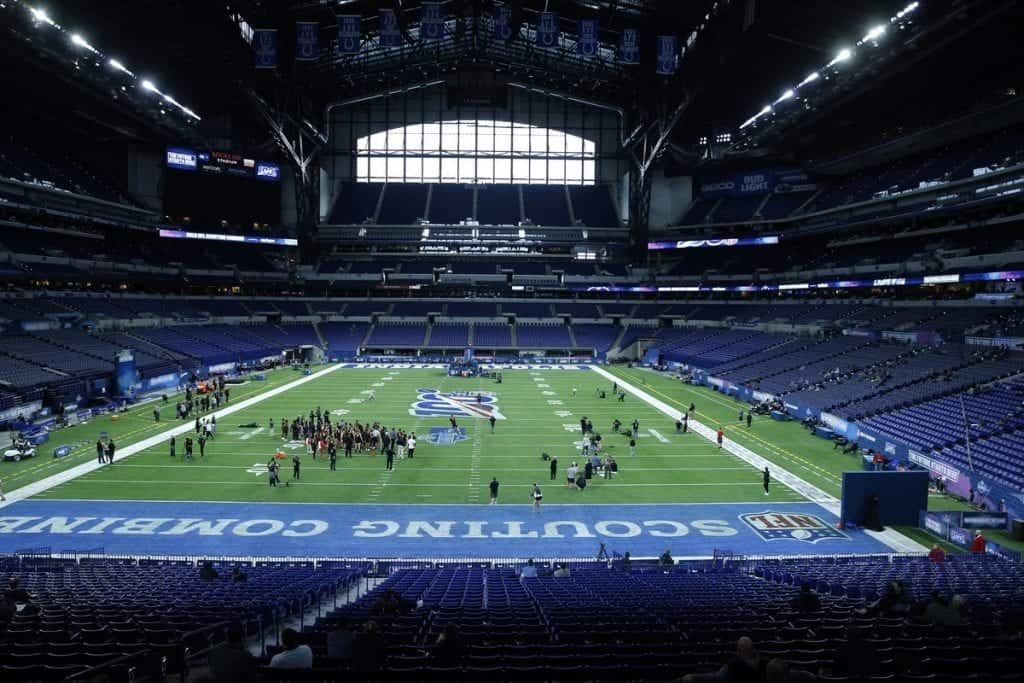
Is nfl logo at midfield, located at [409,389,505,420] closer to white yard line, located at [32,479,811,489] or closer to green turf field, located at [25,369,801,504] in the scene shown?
green turf field, located at [25,369,801,504]

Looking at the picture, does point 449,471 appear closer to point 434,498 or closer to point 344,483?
point 434,498

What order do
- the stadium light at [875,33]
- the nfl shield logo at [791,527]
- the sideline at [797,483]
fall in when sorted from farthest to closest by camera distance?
1. the stadium light at [875,33]
2. the nfl shield logo at [791,527]
3. the sideline at [797,483]

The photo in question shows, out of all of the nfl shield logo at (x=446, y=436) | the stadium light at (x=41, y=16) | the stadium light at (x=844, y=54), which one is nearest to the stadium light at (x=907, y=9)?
the stadium light at (x=844, y=54)

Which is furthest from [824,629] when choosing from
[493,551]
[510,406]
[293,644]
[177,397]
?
[177,397]

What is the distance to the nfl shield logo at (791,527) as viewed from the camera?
63.9 ft

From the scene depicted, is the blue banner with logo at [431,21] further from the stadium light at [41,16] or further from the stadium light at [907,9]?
the stadium light at [907,9]

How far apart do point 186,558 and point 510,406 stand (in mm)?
25779

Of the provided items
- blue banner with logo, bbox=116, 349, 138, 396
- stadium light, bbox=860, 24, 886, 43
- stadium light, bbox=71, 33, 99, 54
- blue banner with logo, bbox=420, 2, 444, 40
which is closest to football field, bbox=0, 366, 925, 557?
blue banner with logo, bbox=116, 349, 138, 396

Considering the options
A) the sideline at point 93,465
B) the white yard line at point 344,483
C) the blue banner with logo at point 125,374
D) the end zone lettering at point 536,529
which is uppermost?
the blue banner with logo at point 125,374

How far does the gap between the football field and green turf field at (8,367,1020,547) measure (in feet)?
0.37

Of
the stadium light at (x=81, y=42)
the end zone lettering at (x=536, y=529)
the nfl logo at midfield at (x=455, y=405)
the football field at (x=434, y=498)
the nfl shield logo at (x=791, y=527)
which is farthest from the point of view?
the stadium light at (x=81, y=42)

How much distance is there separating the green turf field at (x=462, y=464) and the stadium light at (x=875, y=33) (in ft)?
96.5

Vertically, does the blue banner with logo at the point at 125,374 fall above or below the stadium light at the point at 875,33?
below

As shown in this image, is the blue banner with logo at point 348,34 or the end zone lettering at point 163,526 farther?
the blue banner with logo at point 348,34
